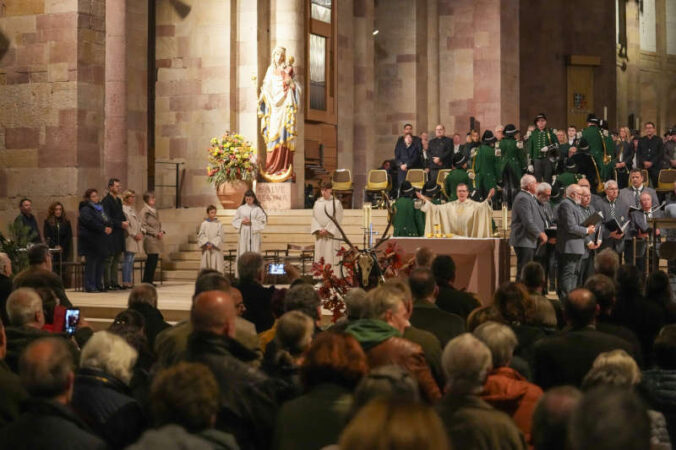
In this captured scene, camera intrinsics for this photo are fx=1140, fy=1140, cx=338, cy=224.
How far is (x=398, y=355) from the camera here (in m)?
5.47

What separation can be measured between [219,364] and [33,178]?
13.1 m

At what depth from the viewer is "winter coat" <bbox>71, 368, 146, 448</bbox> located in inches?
185

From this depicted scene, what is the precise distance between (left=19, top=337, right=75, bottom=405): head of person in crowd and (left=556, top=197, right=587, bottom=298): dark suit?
32.8 feet

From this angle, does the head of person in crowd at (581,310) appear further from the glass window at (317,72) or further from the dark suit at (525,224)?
the glass window at (317,72)

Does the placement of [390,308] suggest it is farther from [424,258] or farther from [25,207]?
[25,207]

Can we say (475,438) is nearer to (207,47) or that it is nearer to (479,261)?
(479,261)

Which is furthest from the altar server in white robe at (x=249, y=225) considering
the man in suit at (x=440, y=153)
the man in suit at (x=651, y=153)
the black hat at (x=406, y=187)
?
the man in suit at (x=651, y=153)

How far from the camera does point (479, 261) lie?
14.0 meters

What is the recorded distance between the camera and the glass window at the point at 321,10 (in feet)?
87.6

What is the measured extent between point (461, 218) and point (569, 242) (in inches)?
76.6

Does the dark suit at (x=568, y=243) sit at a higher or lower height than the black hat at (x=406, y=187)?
lower

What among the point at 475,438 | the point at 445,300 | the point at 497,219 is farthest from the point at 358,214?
the point at 475,438

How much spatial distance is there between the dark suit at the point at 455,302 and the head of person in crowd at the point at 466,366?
361 cm

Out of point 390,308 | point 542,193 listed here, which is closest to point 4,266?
point 390,308
